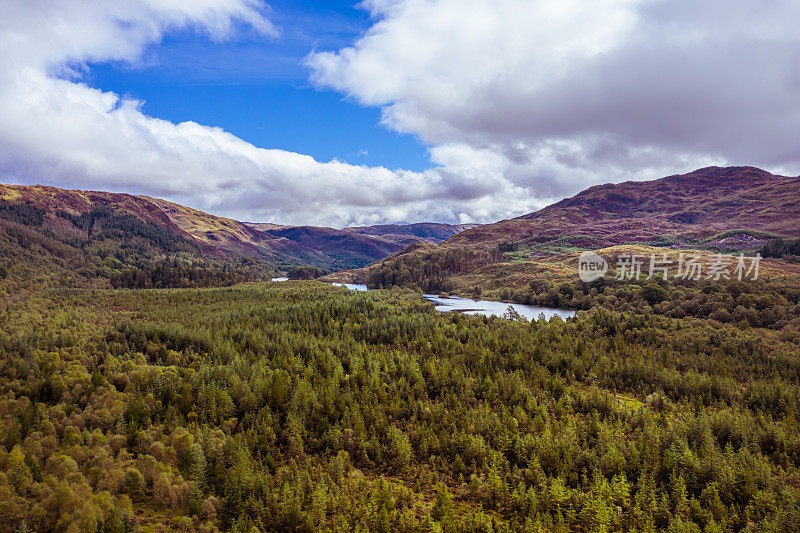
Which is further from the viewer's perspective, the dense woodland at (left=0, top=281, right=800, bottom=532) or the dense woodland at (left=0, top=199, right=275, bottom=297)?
the dense woodland at (left=0, top=199, right=275, bottom=297)

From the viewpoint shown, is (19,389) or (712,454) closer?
(712,454)

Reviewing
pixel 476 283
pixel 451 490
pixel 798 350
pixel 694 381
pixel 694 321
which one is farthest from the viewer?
pixel 476 283

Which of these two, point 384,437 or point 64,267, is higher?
point 384,437

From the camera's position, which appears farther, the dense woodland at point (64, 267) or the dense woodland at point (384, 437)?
the dense woodland at point (64, 267)

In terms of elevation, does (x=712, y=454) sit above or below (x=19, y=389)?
above

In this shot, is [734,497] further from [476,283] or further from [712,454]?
[476,283]

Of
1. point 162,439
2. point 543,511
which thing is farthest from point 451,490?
point 162,439

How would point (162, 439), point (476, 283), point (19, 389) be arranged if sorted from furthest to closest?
point (476, 283) → point (19, 389) → point (162, 439)

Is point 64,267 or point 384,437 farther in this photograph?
point 64,267
